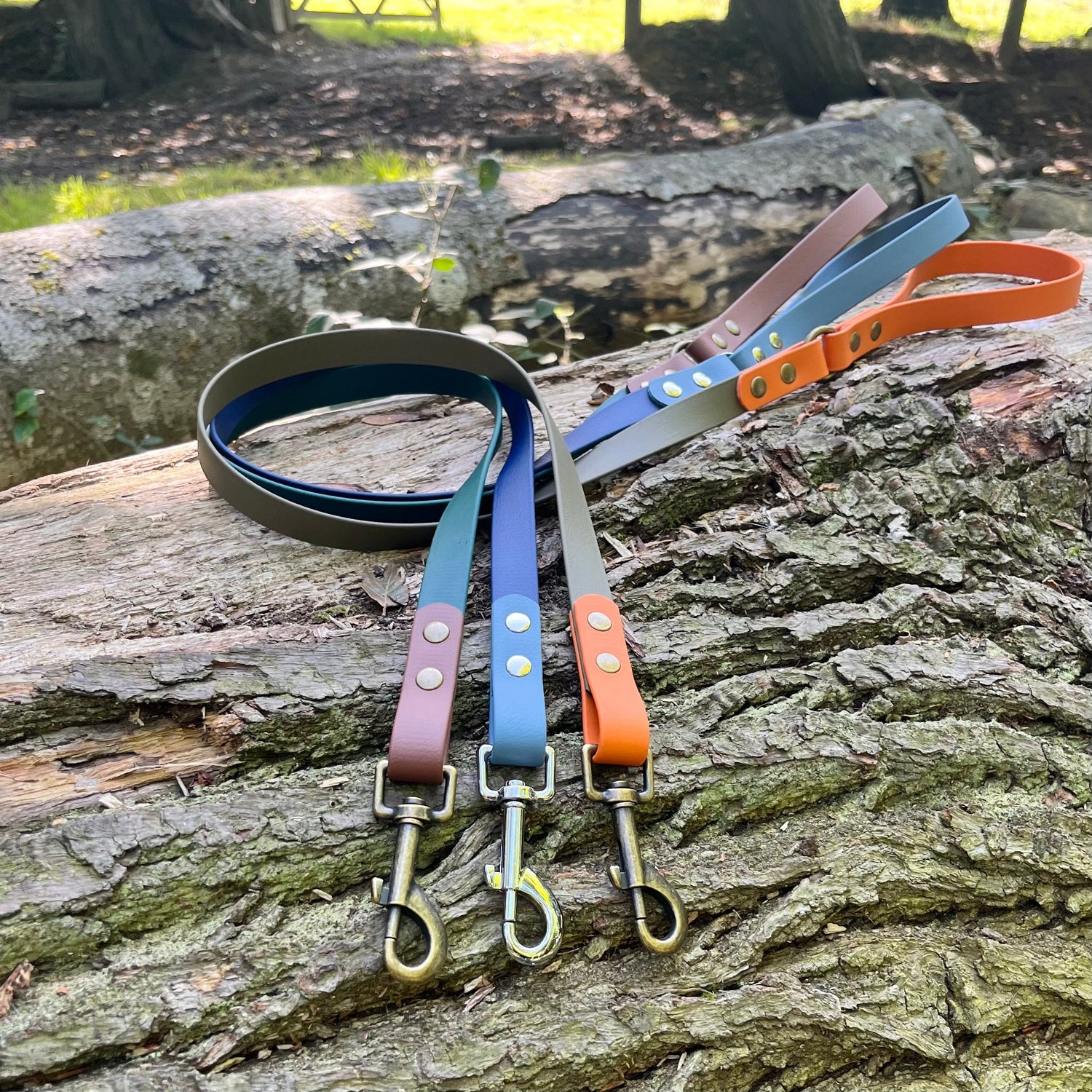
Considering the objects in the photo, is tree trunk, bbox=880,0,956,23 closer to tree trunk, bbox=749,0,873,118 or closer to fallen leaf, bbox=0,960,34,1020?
tree trunk, bbox=749,0,873,118

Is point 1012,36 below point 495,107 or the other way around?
the other way around

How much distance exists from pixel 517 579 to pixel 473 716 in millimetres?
274

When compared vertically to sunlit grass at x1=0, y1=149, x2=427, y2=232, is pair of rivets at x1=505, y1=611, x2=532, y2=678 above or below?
below

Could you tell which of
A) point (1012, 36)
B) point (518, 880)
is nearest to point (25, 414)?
point (518, 880)

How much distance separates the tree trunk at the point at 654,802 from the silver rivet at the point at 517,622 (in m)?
0.09

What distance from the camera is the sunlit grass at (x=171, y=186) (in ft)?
16.5

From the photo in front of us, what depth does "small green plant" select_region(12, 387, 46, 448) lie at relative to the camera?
3.35 metres

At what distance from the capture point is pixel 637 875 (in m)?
1.23

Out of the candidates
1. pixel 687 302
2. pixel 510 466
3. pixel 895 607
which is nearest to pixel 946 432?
pixel 895 607

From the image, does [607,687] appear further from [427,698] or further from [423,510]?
[423,510]

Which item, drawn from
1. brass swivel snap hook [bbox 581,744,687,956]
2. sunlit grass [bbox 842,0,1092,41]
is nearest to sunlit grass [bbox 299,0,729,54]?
sunlit grass [bbox 842,0,1092,41]

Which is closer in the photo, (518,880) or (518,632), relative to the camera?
(518,880)

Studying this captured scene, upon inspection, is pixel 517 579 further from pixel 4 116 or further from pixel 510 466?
pixel 4 116

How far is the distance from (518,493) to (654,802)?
0.71m
